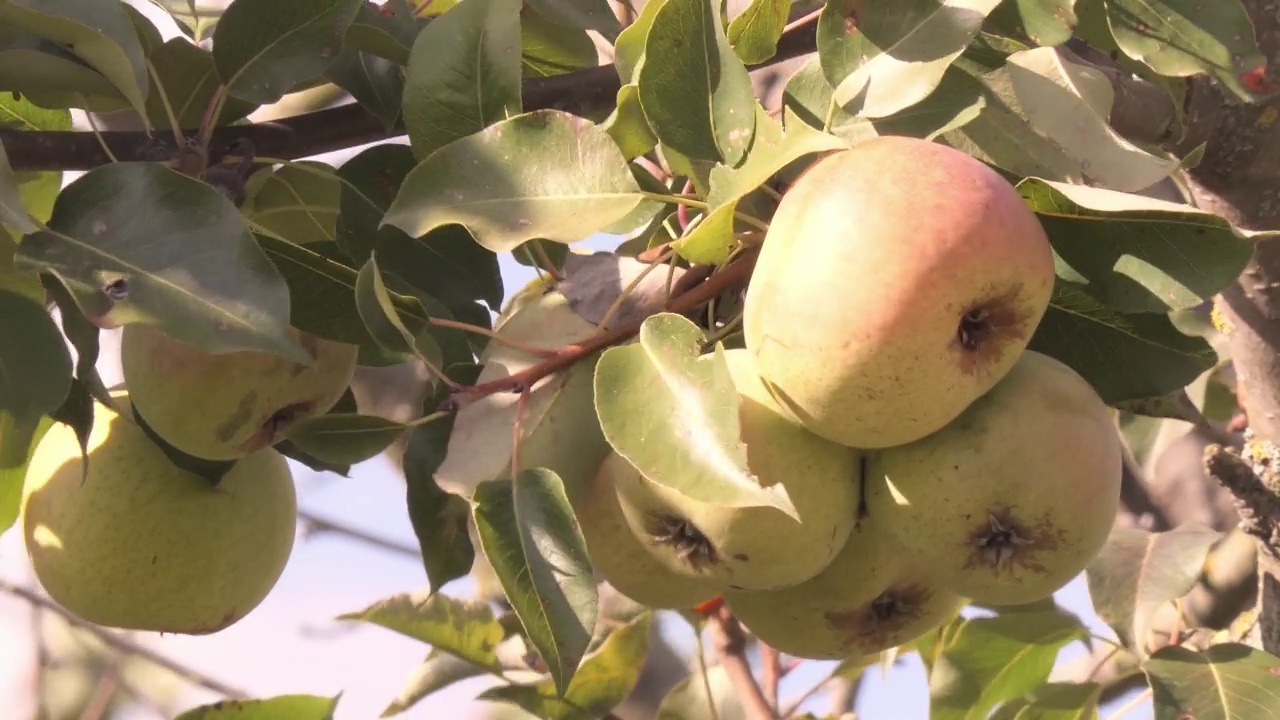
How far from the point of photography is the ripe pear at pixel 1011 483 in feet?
2.41

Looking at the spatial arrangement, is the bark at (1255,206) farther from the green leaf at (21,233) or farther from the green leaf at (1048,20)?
the green leaf at (21,233)

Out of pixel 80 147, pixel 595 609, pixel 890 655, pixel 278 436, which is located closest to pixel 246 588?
pixel 278 436

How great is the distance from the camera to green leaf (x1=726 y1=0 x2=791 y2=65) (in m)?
0.83

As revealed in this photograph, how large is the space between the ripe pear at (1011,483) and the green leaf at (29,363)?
49 cm

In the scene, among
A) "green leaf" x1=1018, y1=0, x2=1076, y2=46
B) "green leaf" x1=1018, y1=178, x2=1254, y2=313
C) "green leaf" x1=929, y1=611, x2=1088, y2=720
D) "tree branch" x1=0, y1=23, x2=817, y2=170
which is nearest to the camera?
"green leaf" x1=1018, y1=178, x2=1254, y2=313

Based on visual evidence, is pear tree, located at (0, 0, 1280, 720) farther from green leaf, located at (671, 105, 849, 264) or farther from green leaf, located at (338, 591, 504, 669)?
green leaf, located at (338, 591, 504, 669)

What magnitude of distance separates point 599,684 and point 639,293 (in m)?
0.68

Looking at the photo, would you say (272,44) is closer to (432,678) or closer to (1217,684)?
(432,678)

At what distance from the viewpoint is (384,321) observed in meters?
0.78

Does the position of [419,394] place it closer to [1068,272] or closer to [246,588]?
[246,588]

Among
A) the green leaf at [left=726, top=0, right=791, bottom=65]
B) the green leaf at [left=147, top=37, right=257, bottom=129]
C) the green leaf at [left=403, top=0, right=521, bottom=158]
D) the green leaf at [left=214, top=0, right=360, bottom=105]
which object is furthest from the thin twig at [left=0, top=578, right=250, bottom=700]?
the green leaf at [left=726, top=0, right=791, bottom=65]

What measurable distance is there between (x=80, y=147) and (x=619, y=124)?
42cm

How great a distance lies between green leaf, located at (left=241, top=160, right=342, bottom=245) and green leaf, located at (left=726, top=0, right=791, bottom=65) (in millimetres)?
389

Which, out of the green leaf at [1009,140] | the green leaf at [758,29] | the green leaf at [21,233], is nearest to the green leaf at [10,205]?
the green leaf at [21,233]
